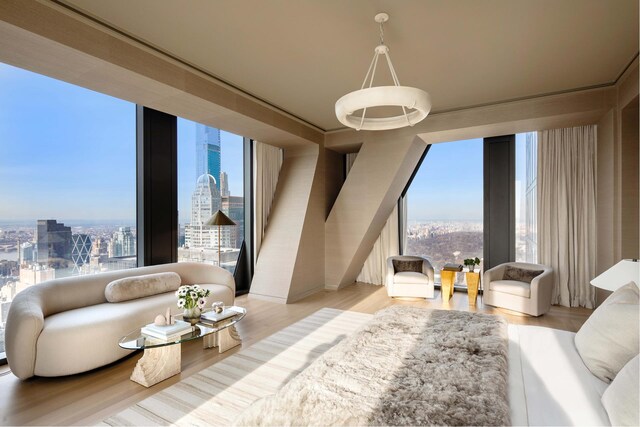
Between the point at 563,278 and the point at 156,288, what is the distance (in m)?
5.41

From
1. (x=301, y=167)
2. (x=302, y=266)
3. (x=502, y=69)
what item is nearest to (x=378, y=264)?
(x=302, y=266)

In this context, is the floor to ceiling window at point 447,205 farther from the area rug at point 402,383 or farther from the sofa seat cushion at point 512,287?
the area rug at point 402,383

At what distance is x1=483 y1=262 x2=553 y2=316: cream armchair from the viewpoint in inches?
161

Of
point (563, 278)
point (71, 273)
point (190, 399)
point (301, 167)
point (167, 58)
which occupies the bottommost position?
point (190, 399)

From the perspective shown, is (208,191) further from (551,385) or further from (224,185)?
(551,385)

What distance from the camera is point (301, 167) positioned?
5672 millimetres

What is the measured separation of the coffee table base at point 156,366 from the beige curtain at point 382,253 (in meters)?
4.25

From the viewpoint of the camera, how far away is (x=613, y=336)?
1.68 m

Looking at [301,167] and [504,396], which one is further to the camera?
[301,167]

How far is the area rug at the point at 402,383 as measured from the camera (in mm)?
1287

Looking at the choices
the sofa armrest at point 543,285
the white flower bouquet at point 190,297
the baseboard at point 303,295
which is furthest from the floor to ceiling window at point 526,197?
the white flower bouquet at point 190,297

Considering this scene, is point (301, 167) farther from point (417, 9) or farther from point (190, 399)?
point (190, 399)

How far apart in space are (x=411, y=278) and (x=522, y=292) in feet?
4.66

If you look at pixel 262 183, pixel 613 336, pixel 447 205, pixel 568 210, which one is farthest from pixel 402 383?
pixel 447 205
